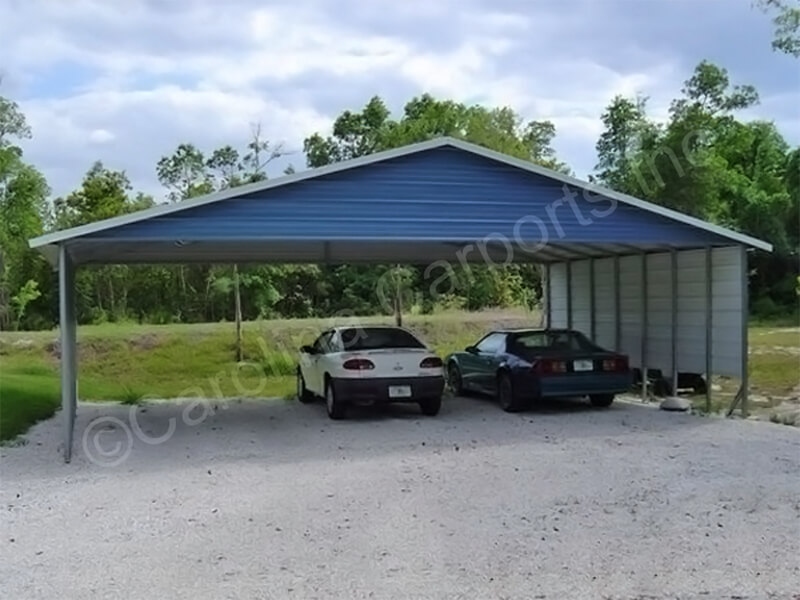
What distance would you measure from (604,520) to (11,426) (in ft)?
31.2

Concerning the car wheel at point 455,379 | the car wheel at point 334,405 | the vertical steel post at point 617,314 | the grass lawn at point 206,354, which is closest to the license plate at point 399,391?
the car wheel at point 334,405

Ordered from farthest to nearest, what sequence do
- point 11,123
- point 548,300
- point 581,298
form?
point 11,123 → point 548,300 → point 581,298

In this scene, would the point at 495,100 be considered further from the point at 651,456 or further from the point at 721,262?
the point at 651,456

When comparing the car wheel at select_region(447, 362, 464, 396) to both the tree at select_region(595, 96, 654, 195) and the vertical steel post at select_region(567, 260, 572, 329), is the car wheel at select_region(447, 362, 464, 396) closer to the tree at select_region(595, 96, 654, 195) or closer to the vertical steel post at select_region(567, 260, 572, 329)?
the vertical steel post at select_region(567, 260, 572, 329)

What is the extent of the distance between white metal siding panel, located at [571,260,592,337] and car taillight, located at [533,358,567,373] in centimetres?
511

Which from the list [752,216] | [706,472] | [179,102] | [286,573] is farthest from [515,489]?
[752,216]

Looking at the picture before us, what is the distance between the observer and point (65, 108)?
69.0 feet

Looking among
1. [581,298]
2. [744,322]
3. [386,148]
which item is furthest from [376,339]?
[386,148]

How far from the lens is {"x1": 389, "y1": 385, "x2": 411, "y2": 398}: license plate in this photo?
12.6m

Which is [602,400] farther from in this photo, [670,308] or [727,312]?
[727,312]

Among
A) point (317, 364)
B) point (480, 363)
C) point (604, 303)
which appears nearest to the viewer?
point (317, 364)

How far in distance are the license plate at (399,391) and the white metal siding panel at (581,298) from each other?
6.68 m

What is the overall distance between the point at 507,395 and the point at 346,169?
4573 mm

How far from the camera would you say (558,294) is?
64.6 feet
